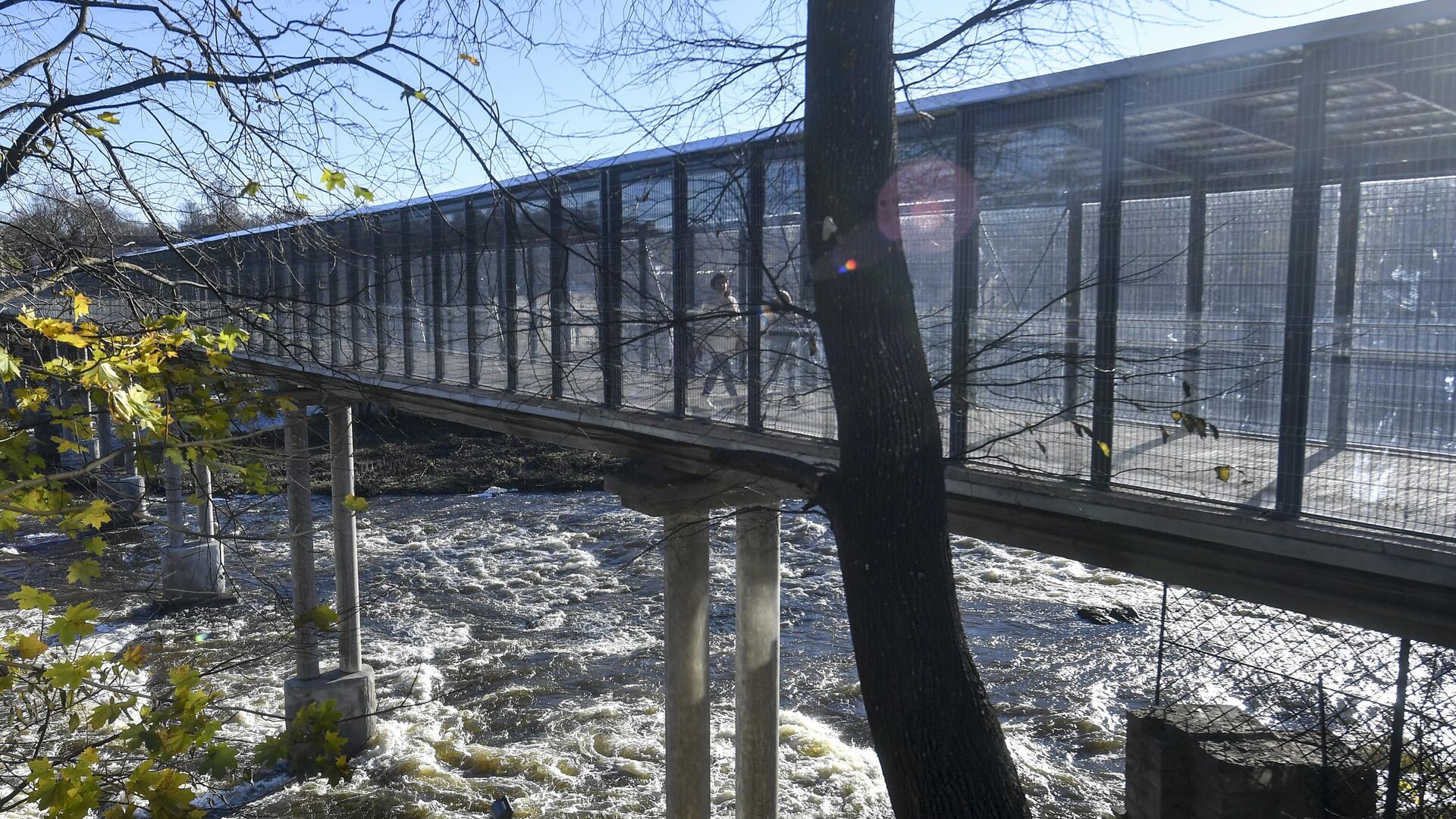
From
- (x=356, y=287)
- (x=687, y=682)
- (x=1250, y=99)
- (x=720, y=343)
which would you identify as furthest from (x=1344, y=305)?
(x=356, y=287)

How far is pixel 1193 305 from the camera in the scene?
486 centimetres

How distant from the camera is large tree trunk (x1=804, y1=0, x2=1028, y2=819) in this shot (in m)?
3.90

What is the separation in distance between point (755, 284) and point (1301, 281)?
10.7 ft

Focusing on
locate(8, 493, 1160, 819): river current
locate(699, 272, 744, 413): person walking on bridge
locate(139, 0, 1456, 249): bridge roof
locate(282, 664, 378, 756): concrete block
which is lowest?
locate(8, 493, 1160, 819): river current

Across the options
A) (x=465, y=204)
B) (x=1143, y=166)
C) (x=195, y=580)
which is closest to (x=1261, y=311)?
(x=1143, y=166)

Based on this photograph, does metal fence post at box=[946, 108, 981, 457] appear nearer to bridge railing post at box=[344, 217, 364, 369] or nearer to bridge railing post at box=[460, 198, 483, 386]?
bridge railing post at box=[460, 198, 483, 386]

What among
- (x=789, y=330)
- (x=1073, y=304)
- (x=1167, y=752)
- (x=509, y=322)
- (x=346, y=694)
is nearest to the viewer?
(x=1073, y=304)

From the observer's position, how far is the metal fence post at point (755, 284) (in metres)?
6.68

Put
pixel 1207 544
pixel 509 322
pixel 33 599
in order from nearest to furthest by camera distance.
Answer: pixel 33 599 < pixel 1207 544 < pixel 509 322

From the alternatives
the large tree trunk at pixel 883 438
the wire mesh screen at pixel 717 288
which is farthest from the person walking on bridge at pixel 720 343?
the large tree trunk at pixel 883 438

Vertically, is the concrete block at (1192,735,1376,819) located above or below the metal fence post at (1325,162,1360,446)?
below

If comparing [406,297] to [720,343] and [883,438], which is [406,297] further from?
[883,438]

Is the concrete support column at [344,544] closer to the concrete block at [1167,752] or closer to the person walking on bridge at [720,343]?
the person walking on bridge at [720,343]

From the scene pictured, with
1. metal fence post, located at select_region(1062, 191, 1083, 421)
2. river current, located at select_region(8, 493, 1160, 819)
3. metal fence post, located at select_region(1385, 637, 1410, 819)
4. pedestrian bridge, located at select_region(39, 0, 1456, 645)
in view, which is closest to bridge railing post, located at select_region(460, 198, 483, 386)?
river current, located at select_region(8, 493, 1160, 819)
